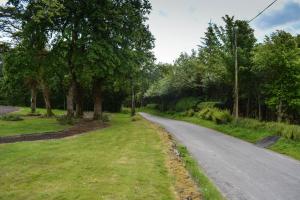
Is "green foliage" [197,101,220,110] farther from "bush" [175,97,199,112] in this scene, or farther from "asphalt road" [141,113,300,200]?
"asphalt road" [141,113,300,200]

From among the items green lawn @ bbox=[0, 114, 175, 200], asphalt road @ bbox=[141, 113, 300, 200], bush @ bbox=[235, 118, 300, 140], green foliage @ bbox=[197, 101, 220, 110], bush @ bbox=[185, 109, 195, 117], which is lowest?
asphalt road @ bbox=[141, 113, 300, 200]

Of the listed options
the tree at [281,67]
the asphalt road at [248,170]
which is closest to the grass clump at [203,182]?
the asphalt road at [248,170]

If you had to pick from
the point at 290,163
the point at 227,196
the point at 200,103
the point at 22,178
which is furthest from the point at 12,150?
the point at 200,103

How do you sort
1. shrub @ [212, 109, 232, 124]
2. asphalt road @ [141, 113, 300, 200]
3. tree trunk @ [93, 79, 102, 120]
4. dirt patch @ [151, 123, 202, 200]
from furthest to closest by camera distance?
tree trunk @ [93, 79, 102, 120]
shrub @ [212, 109, 232, 124]
asphalt road @ [141, 113, 300, 200]
dirt patch @ [151, 123, 202, 200]

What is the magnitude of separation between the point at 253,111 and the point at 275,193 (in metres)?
32.8

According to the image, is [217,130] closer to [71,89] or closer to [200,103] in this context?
[71,89]

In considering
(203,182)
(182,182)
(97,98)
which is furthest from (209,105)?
(182,182)

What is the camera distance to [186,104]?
55281 mm

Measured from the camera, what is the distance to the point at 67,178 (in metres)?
10.9

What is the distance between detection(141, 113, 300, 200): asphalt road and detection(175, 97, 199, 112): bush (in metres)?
31.2

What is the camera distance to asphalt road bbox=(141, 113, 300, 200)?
1091 centimetres

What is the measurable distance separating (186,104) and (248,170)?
41172mm

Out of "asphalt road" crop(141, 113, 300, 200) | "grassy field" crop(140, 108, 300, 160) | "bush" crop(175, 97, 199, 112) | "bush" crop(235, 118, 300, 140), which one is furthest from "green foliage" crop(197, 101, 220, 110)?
"asphalt road" crop(141, 113, 300, 200)

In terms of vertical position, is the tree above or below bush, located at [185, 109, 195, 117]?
above
